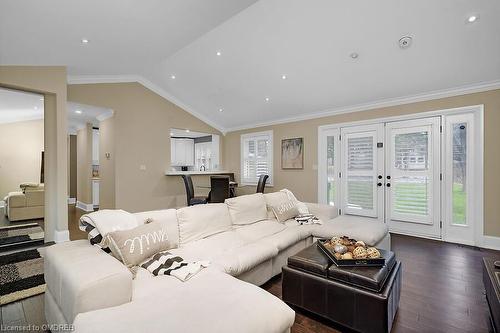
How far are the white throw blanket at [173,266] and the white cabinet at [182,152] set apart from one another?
7501 mm

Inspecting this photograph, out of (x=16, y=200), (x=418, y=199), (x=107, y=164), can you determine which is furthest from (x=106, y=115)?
(x=418, y=199)

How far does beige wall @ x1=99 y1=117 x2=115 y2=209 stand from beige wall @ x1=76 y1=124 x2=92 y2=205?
1321mm

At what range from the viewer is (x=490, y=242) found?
3.61 metres

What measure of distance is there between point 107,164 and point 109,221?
13.3ft

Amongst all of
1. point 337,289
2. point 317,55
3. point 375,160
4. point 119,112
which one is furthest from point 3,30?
point 375,160

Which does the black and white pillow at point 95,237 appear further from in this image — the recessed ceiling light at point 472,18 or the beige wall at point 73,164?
the beige wall at point 73,164

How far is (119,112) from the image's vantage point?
5.00 meters

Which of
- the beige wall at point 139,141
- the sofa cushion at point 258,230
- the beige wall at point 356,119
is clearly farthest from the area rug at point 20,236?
the beige wall at point 356,119

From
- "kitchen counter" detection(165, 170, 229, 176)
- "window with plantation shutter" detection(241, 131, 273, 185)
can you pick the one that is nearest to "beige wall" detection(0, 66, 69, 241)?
"kitchen counter" detection(165, 170, 229, 176)

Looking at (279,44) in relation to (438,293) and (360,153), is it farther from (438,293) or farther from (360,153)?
(438,293)

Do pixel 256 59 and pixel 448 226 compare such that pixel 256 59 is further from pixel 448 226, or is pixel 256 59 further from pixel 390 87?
pixel 448 226

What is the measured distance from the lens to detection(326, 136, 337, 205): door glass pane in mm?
5250

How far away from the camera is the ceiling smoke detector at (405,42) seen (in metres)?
3.15

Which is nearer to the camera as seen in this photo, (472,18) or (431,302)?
(431,302)
